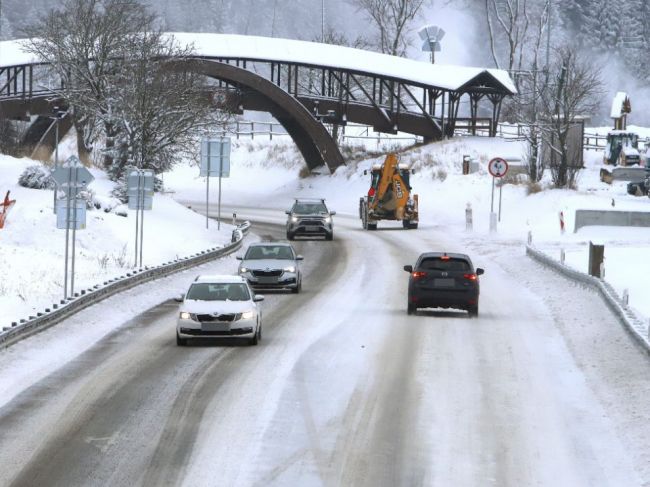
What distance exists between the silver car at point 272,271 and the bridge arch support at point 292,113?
37.6m

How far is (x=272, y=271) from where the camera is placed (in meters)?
32.7

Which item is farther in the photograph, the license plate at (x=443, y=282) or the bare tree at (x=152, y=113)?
the bare tree at (x=152, y=113)

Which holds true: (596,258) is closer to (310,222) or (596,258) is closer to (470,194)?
(310,222)

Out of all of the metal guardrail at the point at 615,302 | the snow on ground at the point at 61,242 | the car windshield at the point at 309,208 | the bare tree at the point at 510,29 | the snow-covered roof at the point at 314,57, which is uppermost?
the bare tree at the point at 510,29

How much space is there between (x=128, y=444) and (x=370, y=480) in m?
3.10

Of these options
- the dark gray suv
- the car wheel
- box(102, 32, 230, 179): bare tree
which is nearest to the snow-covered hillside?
box(102, 32, 230, 179): bare tree

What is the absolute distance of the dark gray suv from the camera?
164 ft

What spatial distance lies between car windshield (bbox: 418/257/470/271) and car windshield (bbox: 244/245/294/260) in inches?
248

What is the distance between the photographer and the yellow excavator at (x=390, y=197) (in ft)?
182

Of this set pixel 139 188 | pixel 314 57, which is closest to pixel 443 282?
pixel 139 188

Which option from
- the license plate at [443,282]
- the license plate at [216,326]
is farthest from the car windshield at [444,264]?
the license plate at [216,326]

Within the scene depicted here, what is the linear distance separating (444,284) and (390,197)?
28935mm

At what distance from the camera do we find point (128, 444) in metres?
15.2

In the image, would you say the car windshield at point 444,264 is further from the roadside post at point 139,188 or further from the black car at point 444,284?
the roadside post at point 139,188
